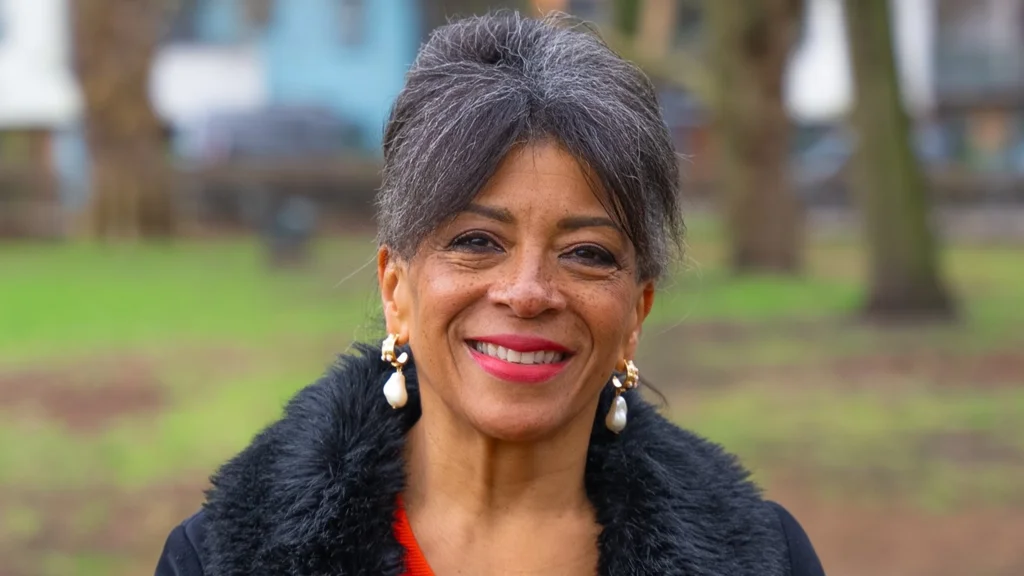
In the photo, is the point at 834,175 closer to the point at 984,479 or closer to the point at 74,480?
the point at 984,479

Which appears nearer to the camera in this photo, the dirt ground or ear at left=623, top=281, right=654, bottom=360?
ear at left=623, top=281, right=654, bottom=360

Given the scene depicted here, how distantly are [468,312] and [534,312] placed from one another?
0.12 metres

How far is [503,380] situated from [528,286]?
165 mm

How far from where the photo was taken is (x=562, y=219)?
2408mm

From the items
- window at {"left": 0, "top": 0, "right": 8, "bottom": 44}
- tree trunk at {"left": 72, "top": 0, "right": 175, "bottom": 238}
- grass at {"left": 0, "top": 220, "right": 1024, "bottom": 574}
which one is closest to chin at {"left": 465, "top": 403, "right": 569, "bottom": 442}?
grass at {"left": 0, "top": 220, "right": 1024, "bottom": 574}

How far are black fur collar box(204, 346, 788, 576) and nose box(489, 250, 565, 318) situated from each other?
388mm

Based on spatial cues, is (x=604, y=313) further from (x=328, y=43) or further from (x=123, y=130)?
(x=328, y=43)

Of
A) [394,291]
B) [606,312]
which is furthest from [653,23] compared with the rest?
[606,312]

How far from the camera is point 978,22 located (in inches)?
1469

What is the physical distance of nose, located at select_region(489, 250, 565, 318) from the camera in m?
2.38

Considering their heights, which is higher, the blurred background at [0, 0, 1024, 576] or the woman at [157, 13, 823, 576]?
the woman at [157, 13, 823, 576]

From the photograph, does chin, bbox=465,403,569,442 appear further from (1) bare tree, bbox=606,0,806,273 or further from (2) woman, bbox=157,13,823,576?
(1) bare tree, bbox=606,0,806,273

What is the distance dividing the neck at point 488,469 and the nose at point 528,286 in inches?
10.7

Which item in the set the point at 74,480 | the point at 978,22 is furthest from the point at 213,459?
the point at 978,22
